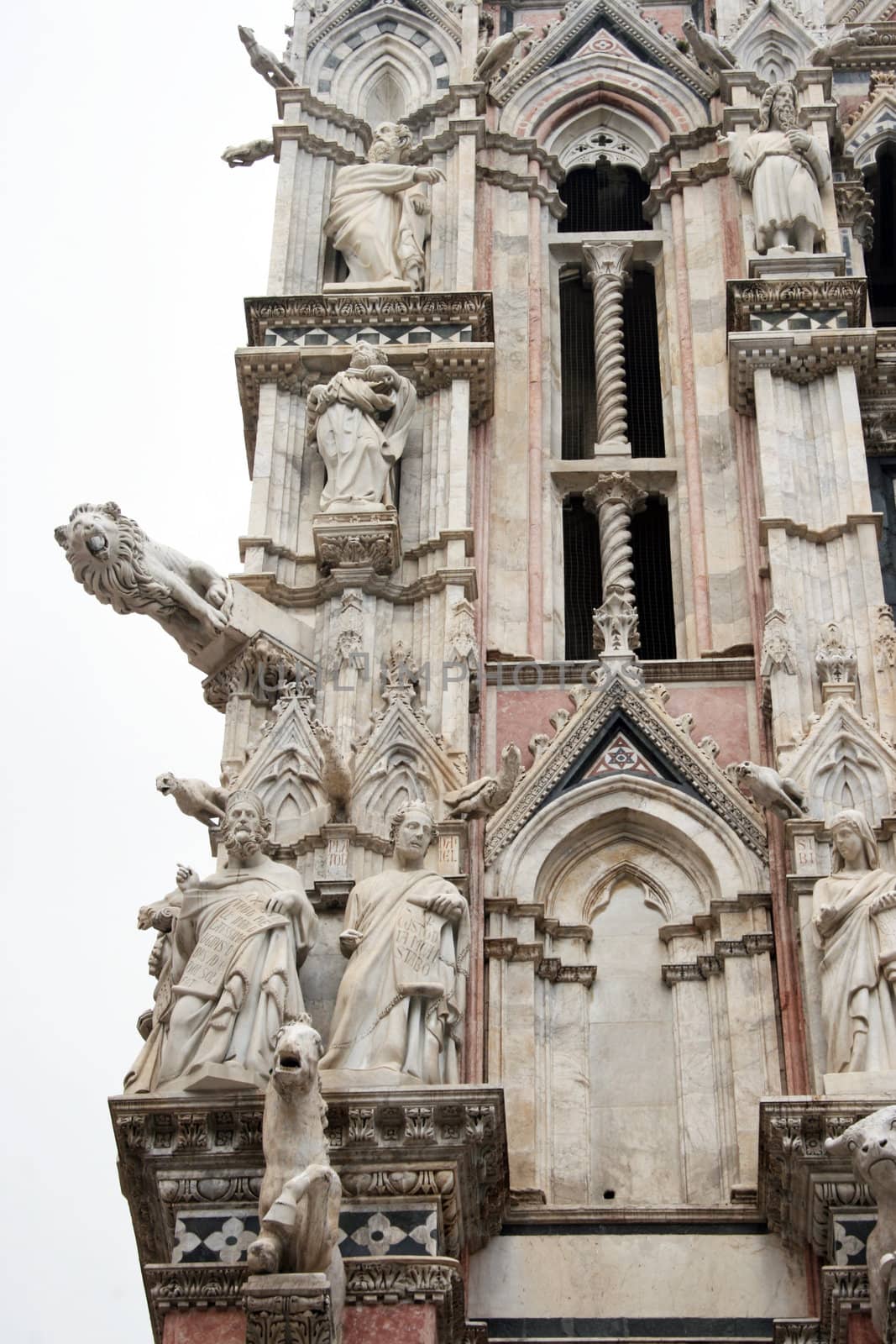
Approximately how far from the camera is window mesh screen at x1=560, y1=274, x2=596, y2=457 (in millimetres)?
22375

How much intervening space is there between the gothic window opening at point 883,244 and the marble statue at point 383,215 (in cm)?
502

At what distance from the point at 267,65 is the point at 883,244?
6539 millimetres

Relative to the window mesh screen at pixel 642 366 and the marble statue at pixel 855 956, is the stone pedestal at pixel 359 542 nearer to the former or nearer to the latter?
the window mesh screen at pixel 642 366

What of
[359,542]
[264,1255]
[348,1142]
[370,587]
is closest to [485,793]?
[370,587]

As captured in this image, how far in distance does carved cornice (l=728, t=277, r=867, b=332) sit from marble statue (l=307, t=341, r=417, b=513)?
2.76 meters

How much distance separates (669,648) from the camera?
816 inches

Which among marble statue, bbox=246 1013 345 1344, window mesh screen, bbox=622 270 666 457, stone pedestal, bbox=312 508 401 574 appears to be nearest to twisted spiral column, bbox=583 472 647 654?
window mesh screen, bbox=622 270 666 457

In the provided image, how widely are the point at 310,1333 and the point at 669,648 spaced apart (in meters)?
8.42

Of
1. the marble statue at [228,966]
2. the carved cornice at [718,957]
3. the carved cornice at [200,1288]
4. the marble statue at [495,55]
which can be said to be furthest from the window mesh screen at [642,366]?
the carved cornice at [200,1288]

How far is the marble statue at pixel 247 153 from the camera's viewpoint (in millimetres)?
23688

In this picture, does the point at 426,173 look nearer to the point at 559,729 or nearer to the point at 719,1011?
the point at 559,729

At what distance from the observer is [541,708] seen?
18.9 m

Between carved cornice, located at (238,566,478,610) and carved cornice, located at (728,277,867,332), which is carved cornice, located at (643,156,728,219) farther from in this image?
carved cornice, located at (238,566,478,610)

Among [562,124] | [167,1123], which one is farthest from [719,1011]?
[562,124]
